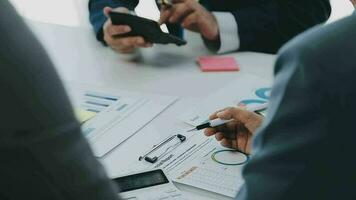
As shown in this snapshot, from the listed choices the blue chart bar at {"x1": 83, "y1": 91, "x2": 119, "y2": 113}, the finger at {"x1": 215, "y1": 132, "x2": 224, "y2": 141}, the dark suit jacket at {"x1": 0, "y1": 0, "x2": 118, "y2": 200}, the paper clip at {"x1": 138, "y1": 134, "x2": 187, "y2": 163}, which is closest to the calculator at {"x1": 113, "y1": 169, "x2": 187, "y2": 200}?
the paper clip at {"x1": 138, "y1": 134, "x2": 187, "y2": 163}

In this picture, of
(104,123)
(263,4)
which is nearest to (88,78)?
(104,123)

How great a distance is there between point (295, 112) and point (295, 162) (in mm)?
57

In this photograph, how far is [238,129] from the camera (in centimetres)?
108

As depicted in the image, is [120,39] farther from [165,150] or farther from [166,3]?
[165,150]

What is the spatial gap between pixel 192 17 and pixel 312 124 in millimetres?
1056

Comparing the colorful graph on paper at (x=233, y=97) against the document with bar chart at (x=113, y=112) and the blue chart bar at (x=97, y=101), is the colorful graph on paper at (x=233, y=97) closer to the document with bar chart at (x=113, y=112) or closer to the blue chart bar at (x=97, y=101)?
the document with bar chart at (x=113, y=112)

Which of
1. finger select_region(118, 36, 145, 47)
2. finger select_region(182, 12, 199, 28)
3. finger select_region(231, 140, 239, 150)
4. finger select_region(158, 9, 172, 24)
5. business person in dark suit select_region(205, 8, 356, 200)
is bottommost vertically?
finger select_region(231, 140, 239, 150)

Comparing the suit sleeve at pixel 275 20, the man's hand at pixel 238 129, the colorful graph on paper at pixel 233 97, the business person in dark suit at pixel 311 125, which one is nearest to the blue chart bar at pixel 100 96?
the colorful graph on paper at pixel 233 97

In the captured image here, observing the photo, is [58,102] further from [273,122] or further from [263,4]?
[263,4]

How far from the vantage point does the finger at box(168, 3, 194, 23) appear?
4.94 feet

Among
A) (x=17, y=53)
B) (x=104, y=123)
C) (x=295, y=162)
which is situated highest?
(x=17, y=53)

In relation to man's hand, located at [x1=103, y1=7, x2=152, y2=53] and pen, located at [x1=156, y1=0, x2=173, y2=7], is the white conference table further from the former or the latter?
pen, located at [x1=156, y1=0, x2=173, y2=7]

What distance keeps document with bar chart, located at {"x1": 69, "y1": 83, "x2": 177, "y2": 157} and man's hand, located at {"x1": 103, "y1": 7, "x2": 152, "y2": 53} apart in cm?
21

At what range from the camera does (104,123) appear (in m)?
1.18
